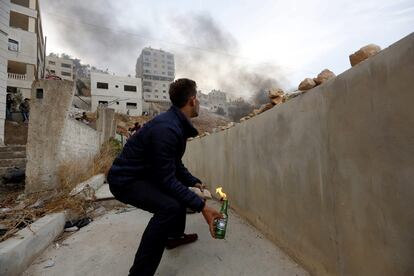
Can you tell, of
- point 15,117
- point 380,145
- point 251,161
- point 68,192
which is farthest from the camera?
point 15,117

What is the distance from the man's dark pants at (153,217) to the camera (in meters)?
1.74

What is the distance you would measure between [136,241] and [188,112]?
5.62ft

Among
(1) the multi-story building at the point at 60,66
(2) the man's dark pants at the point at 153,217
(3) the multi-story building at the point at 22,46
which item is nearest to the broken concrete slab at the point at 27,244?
(2) the man's dark pants at the point at 153,217

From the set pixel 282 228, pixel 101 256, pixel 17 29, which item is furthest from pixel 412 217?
pixel 17 29

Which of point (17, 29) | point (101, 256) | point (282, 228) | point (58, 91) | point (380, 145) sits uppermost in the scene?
point (17, 29)

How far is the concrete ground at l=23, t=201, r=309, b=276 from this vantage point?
2188 mm

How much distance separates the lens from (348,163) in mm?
1521

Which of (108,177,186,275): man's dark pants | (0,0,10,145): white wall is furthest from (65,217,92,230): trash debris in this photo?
(0,0,10,145): white wall

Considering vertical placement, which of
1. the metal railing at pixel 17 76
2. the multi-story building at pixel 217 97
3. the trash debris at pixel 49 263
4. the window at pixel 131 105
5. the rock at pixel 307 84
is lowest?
the trash debris at pixel 49 263

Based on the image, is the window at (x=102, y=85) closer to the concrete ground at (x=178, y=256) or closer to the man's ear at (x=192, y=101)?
the concrete ground at (x=178, y=256)

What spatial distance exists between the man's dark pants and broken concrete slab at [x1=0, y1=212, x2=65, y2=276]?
951 mm

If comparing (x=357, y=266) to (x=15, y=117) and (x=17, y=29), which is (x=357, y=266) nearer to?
(x=15, y=117)

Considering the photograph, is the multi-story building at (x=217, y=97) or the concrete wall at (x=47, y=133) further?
the multi-story building at (x=217, y=97)

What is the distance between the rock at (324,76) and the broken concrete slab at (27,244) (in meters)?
2.76
